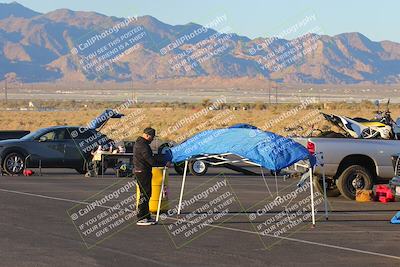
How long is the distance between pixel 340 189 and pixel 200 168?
26.3 ft

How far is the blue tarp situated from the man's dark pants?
89 cm

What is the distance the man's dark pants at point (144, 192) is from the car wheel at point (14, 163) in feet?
40.6

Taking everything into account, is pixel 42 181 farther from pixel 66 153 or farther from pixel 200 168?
pixel 200 168

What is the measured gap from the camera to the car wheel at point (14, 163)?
29.5 meters

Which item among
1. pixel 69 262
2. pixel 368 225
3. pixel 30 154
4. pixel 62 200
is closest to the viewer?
pixel 69 262

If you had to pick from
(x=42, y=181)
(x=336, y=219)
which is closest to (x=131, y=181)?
(x=42, y=181)

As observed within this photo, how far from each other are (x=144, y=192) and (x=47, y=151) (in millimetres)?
12556

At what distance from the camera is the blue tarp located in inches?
692

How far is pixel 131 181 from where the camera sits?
27.2m

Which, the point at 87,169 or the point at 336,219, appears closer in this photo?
the point at 336,219

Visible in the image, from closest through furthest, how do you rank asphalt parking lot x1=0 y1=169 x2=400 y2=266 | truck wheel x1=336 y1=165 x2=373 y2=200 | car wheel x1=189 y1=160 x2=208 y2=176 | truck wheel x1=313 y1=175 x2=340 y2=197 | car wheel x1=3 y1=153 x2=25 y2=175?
asphalt parking lot x1=0 y1=169 x2=400 y2=266 → truck wheel x1=336 y1=165 x2=373 y2=200 → truck wheel x1=313 y1=175 x2=340 y2=197 → car wheel x1=3 y1=153 x2=25 y2=175 → car wheel x1=189 y1=160 x2=208 y2=176

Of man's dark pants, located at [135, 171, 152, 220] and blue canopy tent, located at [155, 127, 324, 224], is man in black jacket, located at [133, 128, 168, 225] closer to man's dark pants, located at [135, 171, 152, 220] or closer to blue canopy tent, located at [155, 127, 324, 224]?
man's dark pants, located at [135, 171, 152, 220]

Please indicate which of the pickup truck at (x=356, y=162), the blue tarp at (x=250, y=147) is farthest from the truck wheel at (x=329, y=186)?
the blue tarp at (x=250, y=147)

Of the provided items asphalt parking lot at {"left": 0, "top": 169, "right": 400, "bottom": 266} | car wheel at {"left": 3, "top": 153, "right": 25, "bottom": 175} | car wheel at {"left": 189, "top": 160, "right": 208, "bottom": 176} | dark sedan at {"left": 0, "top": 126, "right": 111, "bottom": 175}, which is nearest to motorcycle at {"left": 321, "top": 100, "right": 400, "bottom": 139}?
asphalt parking lot at {"left": 0, "top": 169, "right": 400, "bottom": 266}
